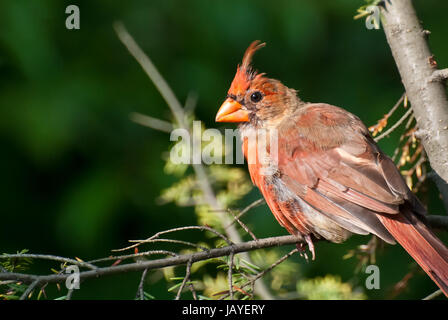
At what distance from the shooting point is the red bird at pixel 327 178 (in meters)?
2.29

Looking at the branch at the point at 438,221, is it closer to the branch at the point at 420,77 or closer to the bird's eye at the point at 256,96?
the branch at the point at 420,77

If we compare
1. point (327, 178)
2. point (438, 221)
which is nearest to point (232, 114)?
point (327, 178)

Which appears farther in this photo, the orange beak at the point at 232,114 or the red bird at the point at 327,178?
the orange beak at the point at 232,114

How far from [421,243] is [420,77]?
25.4 inches

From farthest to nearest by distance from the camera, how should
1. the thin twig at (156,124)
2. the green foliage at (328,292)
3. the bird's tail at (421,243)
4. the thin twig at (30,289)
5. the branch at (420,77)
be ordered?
the thin twig at (156,124) → the green foliage at (328,292) → the branch at (420,77) → the bird's tail at (421,243) → the thin twig at (30,289)

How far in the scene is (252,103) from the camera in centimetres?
320

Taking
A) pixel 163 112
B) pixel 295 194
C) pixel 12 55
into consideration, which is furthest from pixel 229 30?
pixel 295 194

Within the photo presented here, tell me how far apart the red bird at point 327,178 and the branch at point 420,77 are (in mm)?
203

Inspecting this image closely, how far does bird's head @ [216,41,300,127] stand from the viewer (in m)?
3.18

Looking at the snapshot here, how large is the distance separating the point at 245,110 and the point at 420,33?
1088mm

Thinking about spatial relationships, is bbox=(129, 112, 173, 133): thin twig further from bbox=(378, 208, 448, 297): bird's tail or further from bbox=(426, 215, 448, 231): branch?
bbox=(426, 215, 448, 231): branch

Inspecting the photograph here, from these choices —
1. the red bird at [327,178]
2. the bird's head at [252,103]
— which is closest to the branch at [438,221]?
the red bird at [327,178]

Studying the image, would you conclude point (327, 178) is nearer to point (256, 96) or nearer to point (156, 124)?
point (256, 96)
